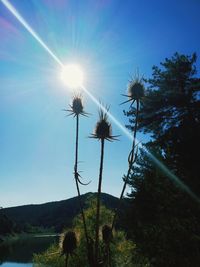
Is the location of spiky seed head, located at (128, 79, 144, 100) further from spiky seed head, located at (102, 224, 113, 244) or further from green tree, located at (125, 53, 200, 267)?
green tree, located at (125, 53, 200, 267)

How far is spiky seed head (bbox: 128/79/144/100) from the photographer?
8.28 meters

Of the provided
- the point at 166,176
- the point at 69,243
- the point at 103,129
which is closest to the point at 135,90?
the point at 103,129

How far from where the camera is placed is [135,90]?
8359 millimetres

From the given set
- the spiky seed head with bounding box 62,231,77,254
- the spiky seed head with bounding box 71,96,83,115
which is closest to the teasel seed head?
the spiky seed head with bounding box 71,96,83,115

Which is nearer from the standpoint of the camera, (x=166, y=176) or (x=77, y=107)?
(x=77, y=107)

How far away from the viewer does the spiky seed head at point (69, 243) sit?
8664 mm

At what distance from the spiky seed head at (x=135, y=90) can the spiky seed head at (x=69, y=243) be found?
11.9ft

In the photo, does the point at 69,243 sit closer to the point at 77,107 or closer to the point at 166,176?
the point at 77,107

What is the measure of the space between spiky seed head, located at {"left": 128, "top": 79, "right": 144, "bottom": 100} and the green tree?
16684 millimetres

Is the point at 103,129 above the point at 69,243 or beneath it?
above

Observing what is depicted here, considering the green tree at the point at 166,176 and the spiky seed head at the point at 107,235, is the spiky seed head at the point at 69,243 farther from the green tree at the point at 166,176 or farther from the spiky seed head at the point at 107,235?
the green tree at the point at 166,176

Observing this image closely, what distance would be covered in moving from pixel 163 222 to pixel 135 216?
15.5 m

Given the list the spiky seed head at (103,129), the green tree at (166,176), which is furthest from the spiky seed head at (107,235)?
the green tree at (166,176)

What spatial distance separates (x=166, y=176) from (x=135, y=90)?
19620 millimetres
